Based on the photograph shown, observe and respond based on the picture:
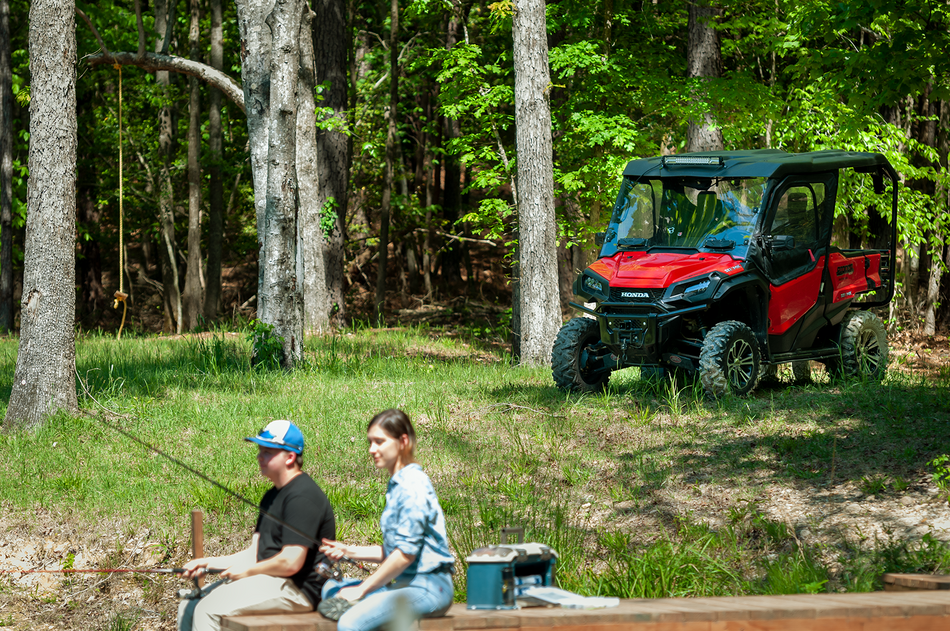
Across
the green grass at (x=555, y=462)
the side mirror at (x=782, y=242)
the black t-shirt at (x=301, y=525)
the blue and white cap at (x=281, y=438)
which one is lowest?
the green grass at (x=555, y=462)

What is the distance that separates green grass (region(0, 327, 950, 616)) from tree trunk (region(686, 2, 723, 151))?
20.3 feet

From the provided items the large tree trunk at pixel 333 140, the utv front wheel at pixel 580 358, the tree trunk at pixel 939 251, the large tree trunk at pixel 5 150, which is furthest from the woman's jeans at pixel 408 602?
the large tree trunk at pixel 5 150

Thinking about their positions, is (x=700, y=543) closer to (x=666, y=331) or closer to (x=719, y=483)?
(x=719, y=483)

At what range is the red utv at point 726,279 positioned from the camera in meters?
9.88

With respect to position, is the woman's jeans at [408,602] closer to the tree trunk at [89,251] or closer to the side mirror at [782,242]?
the side mirror at [782,242]

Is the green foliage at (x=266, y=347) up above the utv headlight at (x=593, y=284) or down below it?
below

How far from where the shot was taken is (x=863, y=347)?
1148 cm

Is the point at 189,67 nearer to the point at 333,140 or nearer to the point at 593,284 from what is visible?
the point at 333,140

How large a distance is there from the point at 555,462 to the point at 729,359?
8.14 feet

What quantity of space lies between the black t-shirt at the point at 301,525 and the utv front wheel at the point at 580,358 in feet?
21.3

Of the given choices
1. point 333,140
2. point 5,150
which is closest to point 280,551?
point 333,140

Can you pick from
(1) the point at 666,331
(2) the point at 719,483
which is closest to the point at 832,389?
(1) the point at 666,331

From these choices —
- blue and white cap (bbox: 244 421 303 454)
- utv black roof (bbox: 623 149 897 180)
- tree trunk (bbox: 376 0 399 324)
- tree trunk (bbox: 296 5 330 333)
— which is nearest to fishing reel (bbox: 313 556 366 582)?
blue and white cap (bbox: 244 421 303 454)

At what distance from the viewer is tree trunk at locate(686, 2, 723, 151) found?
16.7 metres
